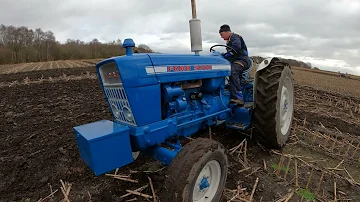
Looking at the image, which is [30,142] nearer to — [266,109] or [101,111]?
[101,111]

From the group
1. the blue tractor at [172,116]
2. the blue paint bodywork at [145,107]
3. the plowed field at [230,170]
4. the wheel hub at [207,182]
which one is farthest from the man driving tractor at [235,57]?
the wheel hub at [207,182]

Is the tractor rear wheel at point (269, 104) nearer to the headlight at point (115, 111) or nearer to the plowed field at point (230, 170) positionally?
the plowed field at point (230, 170)

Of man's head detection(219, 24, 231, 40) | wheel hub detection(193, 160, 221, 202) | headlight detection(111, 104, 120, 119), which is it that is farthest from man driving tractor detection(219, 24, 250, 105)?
headlight detection(111, 104, 120, 119)

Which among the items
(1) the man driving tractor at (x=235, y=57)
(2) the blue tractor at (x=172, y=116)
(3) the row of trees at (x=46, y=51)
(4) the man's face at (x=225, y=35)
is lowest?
(2) the blue tractor at (x=172, y=116)

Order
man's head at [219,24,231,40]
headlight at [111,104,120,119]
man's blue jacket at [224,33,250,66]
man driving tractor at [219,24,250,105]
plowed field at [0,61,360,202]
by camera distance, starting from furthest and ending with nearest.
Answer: man's head at [219,24,231,40] → man's blue jacket at [224,33,250,66] → man driving tractor at [219,24,250,105] → plowed field at [0,61,360,202] → headlight at [111,104,120,119]

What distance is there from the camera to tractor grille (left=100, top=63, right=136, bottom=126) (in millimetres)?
2730

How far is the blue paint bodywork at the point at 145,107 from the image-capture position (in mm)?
2461

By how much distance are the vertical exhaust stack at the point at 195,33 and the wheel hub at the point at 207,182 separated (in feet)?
5.69

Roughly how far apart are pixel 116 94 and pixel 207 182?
1332 millimetres

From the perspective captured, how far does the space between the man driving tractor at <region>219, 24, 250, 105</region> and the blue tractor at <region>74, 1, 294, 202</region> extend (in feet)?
1.02

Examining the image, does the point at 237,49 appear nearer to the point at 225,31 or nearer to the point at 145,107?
the point at 225,31

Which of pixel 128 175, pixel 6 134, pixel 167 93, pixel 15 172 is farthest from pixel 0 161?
pixel 167 93

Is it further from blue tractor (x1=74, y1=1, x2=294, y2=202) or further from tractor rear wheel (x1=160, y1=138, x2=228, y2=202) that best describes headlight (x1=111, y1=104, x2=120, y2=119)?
tractor rear wheel (x1=160, y1=138, x2=228, y2=202)

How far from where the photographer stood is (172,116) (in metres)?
3.08
